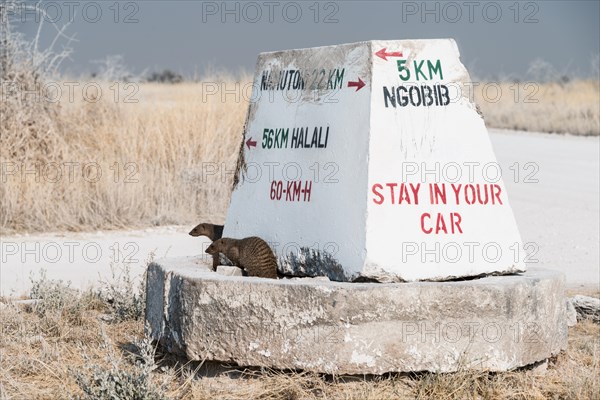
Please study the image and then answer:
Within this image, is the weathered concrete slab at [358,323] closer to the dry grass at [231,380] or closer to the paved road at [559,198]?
the dry grass at [231,380]

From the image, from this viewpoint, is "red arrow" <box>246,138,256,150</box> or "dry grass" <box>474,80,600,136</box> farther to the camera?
"dry grass" <box>474,80,600,136</box>

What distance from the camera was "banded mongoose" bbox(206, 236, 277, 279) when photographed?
5855 millimetres

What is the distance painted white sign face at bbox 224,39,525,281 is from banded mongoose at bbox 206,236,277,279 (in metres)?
0.11

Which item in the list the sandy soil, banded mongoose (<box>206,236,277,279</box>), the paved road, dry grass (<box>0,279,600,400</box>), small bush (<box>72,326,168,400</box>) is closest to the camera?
small bush (<box>72,326,168,400</box>)

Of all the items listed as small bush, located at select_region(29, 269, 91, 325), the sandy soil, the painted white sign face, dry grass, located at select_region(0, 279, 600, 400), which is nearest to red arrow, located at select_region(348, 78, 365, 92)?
the painted white sign face

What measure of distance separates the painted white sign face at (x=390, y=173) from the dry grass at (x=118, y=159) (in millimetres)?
6743

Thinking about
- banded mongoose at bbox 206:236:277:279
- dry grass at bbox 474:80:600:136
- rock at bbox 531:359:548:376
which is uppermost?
dry grass at bbox 474:80:600:136

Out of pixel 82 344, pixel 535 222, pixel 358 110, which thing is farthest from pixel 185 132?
pixel 358 110

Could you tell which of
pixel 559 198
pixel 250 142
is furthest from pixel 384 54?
pixel 559 198

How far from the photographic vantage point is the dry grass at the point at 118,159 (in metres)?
12.3

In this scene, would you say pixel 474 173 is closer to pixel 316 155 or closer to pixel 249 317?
pixel 316 155

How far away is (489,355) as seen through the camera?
205 inches

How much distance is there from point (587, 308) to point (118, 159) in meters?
7.35

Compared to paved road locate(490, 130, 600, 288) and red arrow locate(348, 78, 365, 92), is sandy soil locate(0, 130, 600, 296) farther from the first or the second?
red arrow locate(348, 78, 365, 92)
